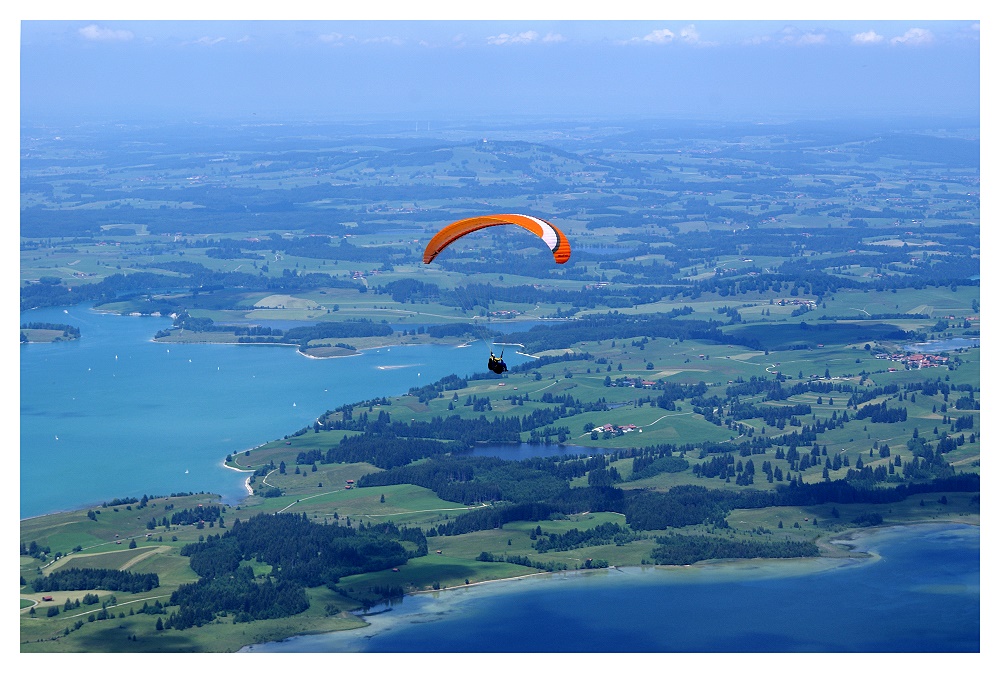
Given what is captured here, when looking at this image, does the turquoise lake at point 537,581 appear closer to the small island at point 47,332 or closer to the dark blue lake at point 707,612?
the dark blue lake at point 707,612

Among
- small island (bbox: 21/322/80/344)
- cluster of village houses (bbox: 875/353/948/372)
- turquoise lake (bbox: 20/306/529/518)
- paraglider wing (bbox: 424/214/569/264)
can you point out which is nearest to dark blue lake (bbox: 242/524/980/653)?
paraglider wing (bbox: 424/214/569/264)

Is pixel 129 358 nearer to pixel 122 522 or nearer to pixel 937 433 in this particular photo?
pixel 122 522

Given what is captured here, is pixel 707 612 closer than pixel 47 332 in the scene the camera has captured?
Yes

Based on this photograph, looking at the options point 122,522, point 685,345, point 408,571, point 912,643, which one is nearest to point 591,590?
point 408,571

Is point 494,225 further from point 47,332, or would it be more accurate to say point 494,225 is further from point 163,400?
point 47,332

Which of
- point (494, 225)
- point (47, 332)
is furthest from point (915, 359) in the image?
point (494, 225)

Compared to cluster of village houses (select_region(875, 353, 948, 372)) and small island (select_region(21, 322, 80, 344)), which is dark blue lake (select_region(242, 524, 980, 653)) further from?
small island (select_region(21, 322, 80, 344))

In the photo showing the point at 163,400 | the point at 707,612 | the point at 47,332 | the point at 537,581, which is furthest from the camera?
the point at 47,332

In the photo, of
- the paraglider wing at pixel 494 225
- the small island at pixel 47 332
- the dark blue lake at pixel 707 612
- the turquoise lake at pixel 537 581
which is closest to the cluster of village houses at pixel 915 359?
the turquoise lake at pixel 537 581
